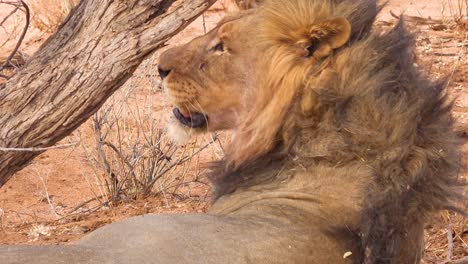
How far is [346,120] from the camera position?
3.57m

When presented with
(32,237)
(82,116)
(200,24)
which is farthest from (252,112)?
(200,24)

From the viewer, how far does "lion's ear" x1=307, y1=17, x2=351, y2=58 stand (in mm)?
3635

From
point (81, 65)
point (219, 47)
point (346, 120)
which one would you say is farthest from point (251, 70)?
point (81, 65)

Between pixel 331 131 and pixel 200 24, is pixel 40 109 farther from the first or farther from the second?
pixel 200 24

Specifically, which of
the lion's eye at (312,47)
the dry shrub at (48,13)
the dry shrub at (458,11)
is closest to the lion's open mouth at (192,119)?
the lion's eye at (312,47)

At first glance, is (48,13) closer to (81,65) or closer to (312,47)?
(81,65)

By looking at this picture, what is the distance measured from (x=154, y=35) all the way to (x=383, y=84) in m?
0.89

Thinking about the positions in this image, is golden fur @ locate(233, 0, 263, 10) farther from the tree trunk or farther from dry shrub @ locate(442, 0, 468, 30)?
dry shrub @ locate(442, 0, 468, 30)

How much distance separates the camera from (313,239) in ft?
10.9

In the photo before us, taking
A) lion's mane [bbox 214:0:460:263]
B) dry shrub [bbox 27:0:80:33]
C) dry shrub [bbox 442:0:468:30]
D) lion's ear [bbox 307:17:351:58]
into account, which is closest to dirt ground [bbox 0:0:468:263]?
dry shrub [bbox 442:0:468:30]

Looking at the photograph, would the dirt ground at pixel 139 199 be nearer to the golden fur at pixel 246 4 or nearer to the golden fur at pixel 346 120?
the golden fur at pixel 346 120

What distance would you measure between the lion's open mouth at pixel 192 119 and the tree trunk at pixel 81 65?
0.24 meters

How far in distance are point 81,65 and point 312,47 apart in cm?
93

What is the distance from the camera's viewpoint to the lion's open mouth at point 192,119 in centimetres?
416
